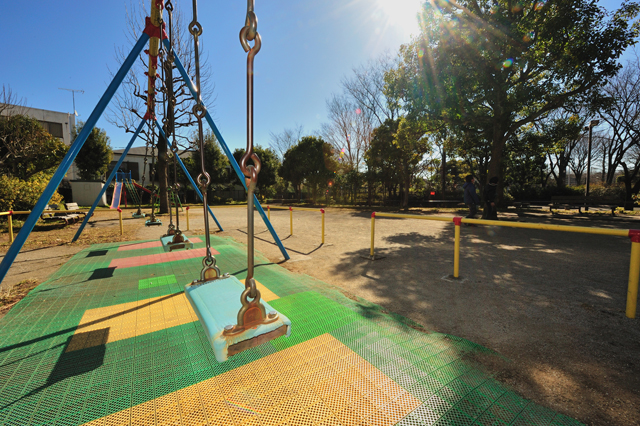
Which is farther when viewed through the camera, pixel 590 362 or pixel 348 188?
pixel 348 188

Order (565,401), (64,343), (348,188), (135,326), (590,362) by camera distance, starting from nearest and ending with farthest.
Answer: (565,401) < (590,362) < (64,343) < (135,326) < (348,188)

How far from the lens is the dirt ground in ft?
6.10

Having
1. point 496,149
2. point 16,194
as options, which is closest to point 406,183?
point 496,149

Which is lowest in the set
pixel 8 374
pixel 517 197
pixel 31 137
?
pixel 8 374

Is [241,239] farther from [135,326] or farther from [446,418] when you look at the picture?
[446,418]

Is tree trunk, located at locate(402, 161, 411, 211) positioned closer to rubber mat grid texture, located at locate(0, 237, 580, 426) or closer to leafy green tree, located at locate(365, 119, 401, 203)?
leafy green tree, located at locate(365, 119, 401, 203)

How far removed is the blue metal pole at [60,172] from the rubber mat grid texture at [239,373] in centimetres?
80

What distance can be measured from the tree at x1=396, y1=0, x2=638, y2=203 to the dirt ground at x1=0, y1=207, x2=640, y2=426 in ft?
21.6

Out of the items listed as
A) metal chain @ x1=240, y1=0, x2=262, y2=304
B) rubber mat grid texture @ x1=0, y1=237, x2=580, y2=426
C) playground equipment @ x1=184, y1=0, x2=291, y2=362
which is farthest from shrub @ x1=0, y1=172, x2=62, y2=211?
metal chain @ x1=240, y1=0, x2=262, y2=304

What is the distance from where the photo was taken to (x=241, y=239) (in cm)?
787

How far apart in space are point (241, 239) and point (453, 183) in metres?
26.4

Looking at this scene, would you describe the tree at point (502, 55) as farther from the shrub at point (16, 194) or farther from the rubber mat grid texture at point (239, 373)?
the shrub at point (16, 194)

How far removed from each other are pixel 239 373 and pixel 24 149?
716 inches

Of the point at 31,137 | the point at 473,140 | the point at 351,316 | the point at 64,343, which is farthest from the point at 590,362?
the point at 31,137
